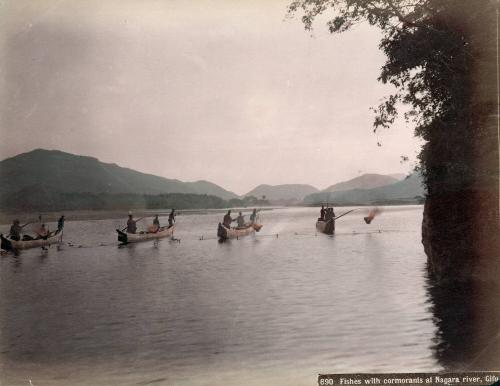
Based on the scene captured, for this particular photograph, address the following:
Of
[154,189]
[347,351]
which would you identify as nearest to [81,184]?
[154,189]

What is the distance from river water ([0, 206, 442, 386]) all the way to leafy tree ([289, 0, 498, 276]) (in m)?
2.27

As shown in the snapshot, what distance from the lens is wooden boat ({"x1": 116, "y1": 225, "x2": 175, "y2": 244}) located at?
23.8m

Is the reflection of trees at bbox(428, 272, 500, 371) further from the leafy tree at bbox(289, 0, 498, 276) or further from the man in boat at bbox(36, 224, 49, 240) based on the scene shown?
the man in boat at bbox(36, 224, 49, 240)

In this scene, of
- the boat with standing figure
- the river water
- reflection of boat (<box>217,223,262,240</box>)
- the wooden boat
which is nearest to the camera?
the river water

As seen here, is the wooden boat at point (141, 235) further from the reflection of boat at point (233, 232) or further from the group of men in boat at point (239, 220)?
the group of men in boat at point (239, 220)

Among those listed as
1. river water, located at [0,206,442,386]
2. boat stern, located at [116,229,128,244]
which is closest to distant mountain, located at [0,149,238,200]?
river water, located at [0,206,442,386]

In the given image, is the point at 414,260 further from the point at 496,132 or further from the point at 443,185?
the point at 496,132

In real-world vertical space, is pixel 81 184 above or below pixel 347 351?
above

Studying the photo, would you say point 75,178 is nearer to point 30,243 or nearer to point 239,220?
point 30,243

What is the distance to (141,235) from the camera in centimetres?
2531

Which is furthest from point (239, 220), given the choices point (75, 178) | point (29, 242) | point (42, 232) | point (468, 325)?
point (468, 325)

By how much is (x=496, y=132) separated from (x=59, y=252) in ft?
67.9

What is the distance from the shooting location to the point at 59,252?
75.6 feet

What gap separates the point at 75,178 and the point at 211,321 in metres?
4.32
